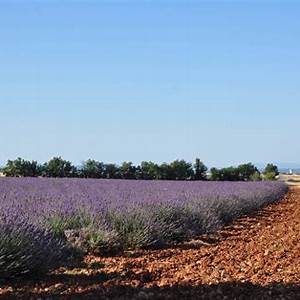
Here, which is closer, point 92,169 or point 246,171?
point 92,169

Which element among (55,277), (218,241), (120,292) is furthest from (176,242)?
(120,292)

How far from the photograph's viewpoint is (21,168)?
1320 inches

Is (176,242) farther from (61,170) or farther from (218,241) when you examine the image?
(61,170)

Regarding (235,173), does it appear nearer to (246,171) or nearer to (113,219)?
(246,171)

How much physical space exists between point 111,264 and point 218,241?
307cm

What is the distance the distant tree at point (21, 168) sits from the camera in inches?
1297

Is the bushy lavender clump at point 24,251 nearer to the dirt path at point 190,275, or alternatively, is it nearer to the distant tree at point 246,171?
the dirt path at point 190,275

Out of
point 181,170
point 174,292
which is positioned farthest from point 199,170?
point 174,292

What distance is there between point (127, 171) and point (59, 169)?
14.8 ft

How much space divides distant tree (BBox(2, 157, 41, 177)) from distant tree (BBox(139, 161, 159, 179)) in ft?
22.3

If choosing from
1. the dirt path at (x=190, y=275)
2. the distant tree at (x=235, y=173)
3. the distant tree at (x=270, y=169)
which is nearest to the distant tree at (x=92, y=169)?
the distant tree at (x=235, y=173)

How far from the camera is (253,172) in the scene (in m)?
50.8

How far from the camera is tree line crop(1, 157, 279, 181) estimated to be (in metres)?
33.9

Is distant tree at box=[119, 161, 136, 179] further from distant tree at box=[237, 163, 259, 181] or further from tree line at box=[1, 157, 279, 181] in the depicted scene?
distant tree at box=[237, 163, 259, 181]
